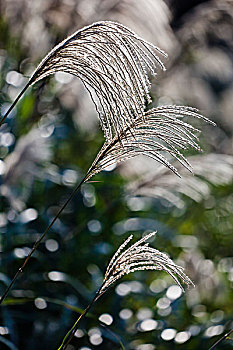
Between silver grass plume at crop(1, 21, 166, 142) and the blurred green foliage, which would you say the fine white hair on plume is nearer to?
silver grass plume at crop(1, 21, 166, 142)

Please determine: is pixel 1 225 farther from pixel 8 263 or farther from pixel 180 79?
pixel 180 79

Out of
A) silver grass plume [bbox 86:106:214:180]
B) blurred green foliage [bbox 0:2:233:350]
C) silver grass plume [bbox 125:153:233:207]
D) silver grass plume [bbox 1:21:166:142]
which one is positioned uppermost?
silver grass plume [bbox 1:21:166:142]

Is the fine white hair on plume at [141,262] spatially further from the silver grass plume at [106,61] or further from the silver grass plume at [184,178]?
the silver grass plume at [184,178]

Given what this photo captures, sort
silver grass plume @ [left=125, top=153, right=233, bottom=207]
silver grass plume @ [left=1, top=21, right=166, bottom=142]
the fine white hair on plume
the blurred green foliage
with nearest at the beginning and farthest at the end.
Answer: silver grass plume @ [left=1, top=21, right=166, bottom=142] → the fine white hair on plume → the blurred green foliage → silver grass plume @ [left=125, top=153, right=233, bottom=207]

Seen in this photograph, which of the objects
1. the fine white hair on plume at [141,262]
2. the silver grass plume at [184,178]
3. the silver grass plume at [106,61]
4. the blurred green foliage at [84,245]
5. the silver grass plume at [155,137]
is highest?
the silver grass plume at [106,61]

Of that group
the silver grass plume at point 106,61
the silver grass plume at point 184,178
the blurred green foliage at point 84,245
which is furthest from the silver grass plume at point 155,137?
the silver grass plume at point 184,178

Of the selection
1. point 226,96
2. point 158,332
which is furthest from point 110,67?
point 226,96

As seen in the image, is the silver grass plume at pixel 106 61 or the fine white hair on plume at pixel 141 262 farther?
the fine white hair on plume at pixel 141 262

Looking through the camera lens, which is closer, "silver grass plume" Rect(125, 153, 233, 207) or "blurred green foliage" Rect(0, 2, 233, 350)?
"blurred green foliage" Rect(0, 2, 233, 350)

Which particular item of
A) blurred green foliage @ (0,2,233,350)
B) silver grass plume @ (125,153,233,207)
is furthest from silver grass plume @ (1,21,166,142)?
silver grass plume @ (125,153,233,207)

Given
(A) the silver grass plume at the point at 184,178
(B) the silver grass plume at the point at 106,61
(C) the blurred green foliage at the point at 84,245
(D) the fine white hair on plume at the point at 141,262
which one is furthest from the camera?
(A) the silver grass plume at the point at 184,178

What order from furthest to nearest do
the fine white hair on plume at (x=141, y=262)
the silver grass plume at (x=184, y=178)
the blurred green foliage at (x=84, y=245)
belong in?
the silver grass plume at (x=184, y=178) < the blurred green foliage at (x=84, y=245) < the fine white hair on plume at (x=141, y=262)
